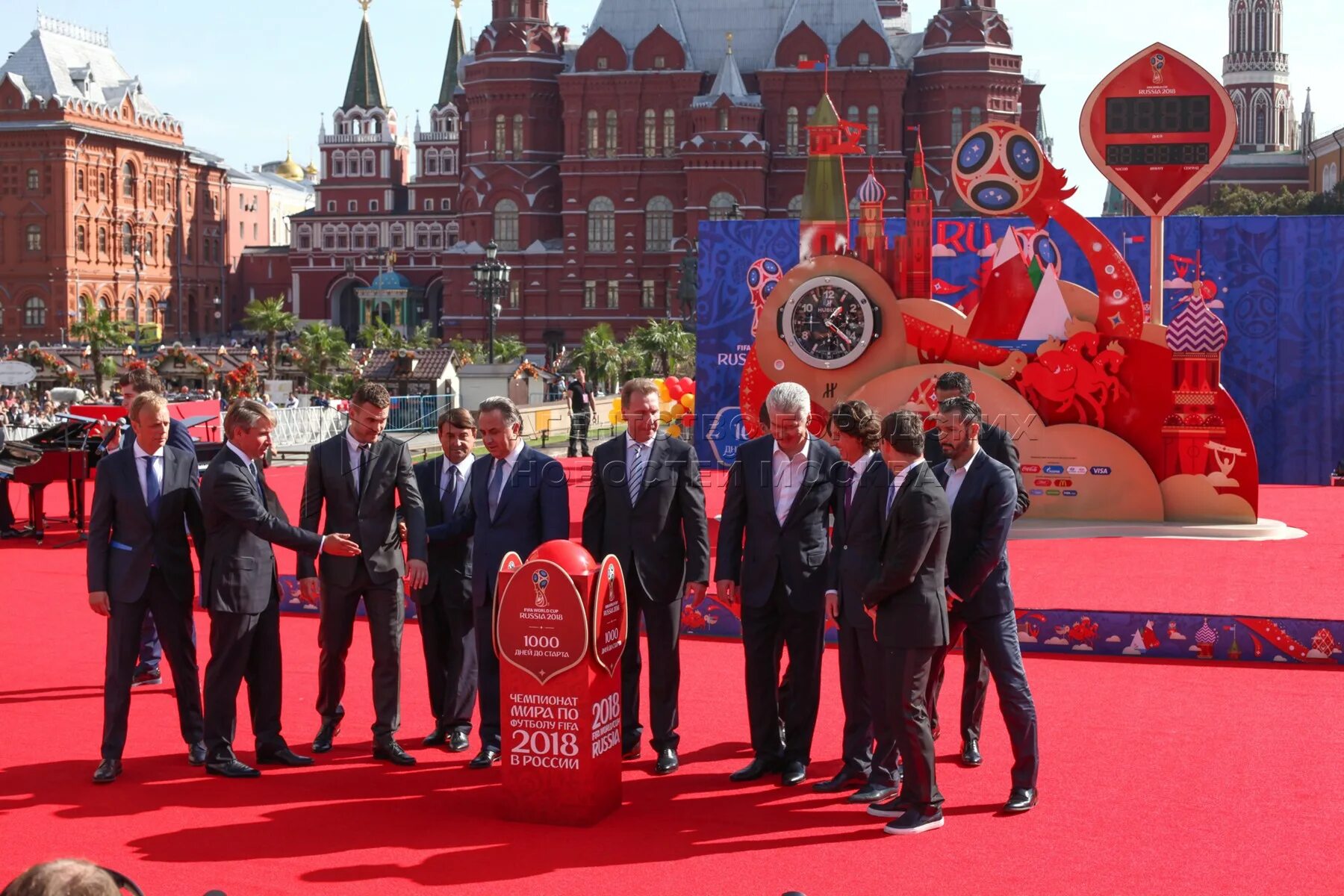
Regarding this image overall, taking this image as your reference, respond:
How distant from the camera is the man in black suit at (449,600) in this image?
6.97 meters

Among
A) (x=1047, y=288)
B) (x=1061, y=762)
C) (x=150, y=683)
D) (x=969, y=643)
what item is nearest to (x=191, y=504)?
(x=150, y=683)

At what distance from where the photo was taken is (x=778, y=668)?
661cm

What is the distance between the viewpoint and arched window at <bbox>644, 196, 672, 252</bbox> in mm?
61344

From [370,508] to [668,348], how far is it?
109 feet

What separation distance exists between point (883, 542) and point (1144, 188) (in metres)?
10.8

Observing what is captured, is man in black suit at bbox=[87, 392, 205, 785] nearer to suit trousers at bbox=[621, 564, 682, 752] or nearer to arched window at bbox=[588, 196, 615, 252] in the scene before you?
suit trousers at bbox=[621, 564, 682, 752]

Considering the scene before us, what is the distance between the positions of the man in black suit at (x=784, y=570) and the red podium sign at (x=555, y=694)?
32.3 inches

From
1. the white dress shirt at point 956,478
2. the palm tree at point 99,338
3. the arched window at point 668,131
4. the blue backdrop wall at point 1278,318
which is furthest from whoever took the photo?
the arched window at point 668,131

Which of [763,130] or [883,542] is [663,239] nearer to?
[763,130]

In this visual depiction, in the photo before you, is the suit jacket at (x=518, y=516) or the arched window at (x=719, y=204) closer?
the suit jacket at (x=518, y=516)

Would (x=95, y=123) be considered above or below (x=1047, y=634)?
above

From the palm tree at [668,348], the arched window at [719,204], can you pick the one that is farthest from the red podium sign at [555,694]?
the arched window at [719,204]

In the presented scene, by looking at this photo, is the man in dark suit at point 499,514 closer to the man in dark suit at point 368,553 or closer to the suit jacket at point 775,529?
the man in dark suit at point 368,553

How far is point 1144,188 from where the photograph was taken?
50.7 ft
